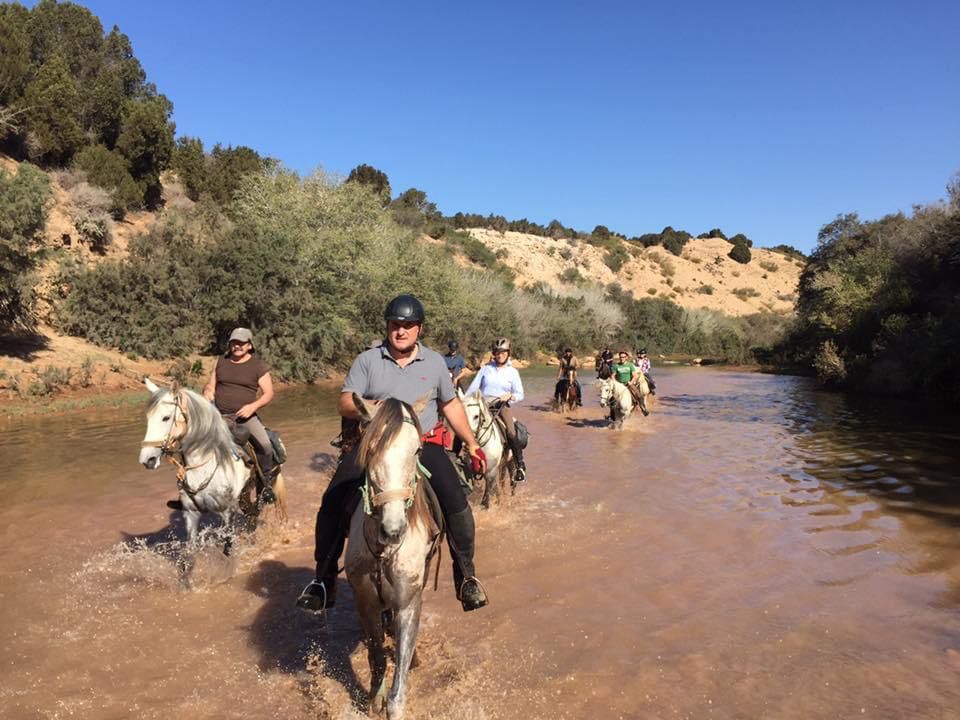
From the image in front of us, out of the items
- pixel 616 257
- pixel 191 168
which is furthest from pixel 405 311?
pixel 616 257

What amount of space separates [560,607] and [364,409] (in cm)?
365

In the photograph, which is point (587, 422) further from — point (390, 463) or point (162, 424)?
point (390, 463)

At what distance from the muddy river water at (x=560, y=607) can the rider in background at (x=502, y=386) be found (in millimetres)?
1002

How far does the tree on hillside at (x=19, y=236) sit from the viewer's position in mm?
19594

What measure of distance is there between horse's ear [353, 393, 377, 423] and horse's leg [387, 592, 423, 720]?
1.23 meters

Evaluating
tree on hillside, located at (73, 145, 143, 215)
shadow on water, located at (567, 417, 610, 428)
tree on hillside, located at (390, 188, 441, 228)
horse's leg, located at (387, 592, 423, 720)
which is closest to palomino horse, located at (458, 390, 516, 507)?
horse's leg, located at (387, 592, 423, 720)

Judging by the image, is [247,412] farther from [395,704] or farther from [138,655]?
[395,704]

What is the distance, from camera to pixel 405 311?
14.0 ft

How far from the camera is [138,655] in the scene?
5.23m

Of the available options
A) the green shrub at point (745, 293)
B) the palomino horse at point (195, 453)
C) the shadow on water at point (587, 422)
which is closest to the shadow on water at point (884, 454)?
the shadow on water at point (587, 422)

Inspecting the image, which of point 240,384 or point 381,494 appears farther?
point 240,384

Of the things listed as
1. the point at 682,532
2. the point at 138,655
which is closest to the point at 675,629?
the point at 682,532

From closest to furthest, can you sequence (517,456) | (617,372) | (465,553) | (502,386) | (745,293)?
(465,553)
(502,386)
(517,456)
(617,372)
(745,293)

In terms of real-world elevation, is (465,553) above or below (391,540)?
below
